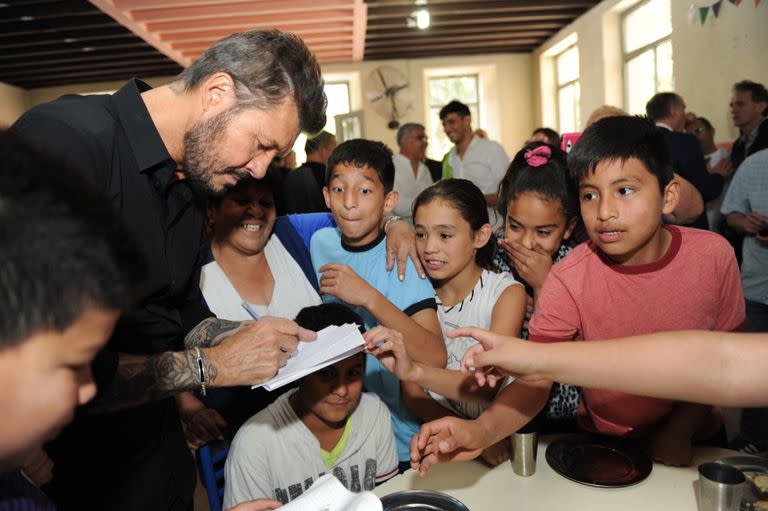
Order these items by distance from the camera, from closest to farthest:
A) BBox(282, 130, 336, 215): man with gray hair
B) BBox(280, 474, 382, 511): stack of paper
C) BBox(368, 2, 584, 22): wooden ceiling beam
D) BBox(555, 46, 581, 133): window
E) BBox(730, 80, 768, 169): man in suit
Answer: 1. BBox(280, 474, 382, 511): stack of paper
2. BBox(282, 130, 336, 215): man with gray hair
3. BBox(730, 80, 768, 169): man in suit
4. BBox(368, 2, 584, 22): wooden ceiling beam
5. BBox(555, 46, 581, 133): window

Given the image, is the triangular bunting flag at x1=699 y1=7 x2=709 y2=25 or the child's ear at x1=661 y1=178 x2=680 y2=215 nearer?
the child's ear at x1=661 y1=178 x2=680 y2=215

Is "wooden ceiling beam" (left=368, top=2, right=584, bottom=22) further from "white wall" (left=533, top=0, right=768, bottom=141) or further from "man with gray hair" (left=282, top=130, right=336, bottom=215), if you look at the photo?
"man with gray hair" (left=282, top=130, right=336, bottom=215)

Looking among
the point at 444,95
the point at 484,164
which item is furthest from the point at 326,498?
the point at 444,95

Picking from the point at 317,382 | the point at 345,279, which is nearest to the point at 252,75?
the point at 345,279

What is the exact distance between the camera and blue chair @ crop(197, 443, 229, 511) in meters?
1.76

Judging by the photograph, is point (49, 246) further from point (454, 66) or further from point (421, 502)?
point (454, 66)

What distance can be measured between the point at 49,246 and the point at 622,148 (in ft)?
4.76

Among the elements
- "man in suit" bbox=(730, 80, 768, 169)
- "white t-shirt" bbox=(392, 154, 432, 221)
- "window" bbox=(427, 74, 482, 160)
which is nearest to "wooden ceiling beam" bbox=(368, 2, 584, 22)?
"window" bbox=(427, 74, 482, 160)

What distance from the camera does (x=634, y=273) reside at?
1560mm

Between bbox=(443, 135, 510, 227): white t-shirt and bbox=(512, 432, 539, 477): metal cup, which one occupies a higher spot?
bbox=(443, 135, 510, 227): white t-shirt

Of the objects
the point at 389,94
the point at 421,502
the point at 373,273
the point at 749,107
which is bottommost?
the point at 421,502

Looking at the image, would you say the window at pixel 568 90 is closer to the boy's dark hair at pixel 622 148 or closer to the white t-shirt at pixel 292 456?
the boy's dark hair at pixel 622 148

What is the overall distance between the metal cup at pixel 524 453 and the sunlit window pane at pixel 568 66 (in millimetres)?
10128

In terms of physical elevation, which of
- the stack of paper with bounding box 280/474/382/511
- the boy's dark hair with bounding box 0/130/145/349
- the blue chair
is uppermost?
the boy's dark hair with bounding box 0/130/145/349
